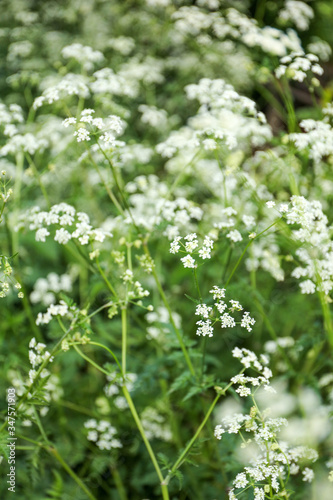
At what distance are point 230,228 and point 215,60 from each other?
367 centimetres

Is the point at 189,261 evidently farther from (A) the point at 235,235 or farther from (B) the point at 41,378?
(B) the point at 41,378

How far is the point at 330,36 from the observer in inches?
274

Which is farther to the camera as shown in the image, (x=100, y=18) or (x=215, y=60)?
(x=100, y=18)

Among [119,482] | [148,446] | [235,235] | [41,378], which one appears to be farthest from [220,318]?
[119,482]

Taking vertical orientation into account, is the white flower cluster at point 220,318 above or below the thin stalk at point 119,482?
above

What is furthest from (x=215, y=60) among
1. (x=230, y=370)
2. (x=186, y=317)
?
(x=230, y=370)

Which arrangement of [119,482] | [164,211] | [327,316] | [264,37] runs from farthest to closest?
1. [264,37]
2. [119,482]
3. [164,211]
4. [327,316]

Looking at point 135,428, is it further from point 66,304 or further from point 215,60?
point 215,60

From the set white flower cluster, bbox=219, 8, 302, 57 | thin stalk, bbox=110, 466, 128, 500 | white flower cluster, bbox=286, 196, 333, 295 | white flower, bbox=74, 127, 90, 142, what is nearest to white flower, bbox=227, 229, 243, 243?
white flower cluster, bbox=286, 196, 333, 295

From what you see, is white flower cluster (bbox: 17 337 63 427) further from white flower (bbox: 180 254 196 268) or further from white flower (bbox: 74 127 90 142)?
white flower (bbox: 74 127 90 142)

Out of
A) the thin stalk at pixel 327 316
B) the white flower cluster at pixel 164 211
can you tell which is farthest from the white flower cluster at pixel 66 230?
the thin stalk at pixel 327 316

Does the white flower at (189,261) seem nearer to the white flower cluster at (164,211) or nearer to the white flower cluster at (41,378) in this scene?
the white flower cluster at (164,211)

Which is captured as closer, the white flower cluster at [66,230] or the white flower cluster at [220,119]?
the white flower cluster at [66,230]

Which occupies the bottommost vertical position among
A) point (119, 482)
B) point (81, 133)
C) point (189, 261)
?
point (119, 482)
